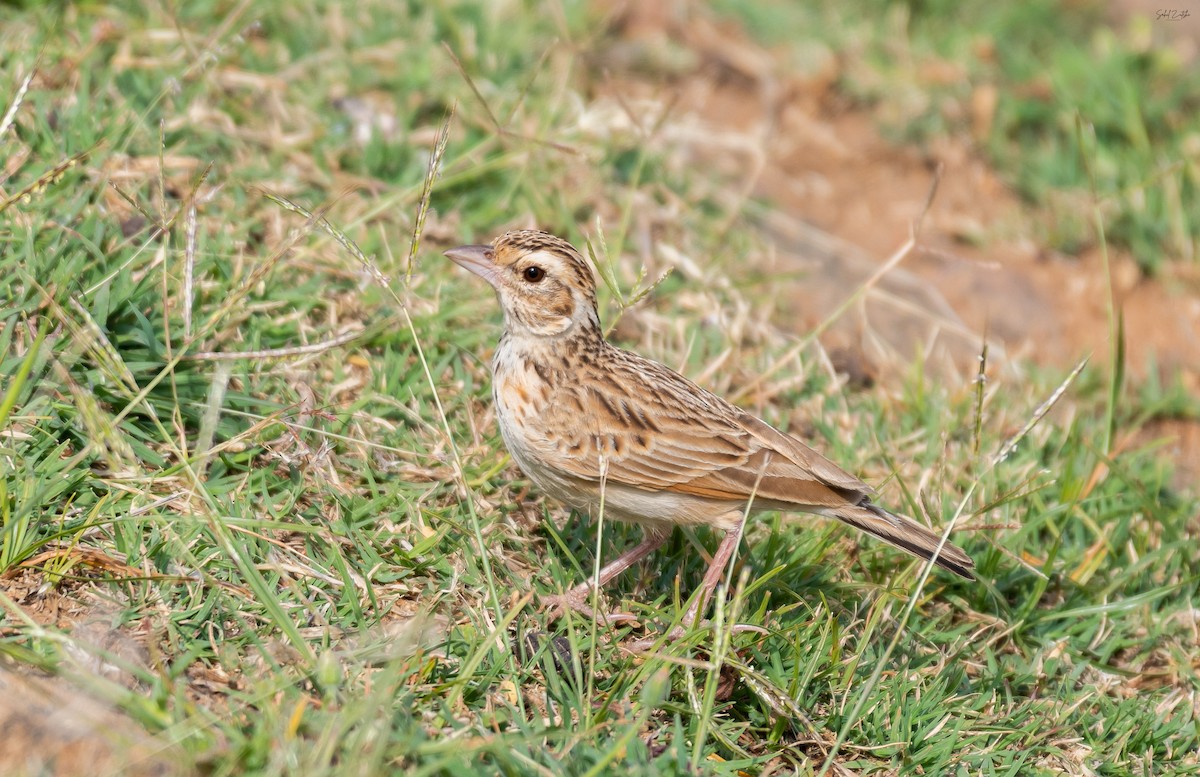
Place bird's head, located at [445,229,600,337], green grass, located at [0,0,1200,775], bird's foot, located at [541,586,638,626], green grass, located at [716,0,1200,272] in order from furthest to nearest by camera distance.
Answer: green grass, located at [716,0,1200,272], bird's head, located at [445,229,600,337], bird's foot, located at [541,586,638,626], green grass, located at [0,0,1200,775]

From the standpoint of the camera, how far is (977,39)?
10.0 metres

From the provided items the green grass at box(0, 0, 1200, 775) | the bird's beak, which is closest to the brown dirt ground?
the green grass at box(0, 0, 1200, 775)

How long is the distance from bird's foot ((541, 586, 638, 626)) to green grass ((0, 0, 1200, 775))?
0.06 meters

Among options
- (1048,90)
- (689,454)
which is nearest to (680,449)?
(689,454)

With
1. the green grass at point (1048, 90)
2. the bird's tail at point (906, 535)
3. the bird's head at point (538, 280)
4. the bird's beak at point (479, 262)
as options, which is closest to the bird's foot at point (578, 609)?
the bird's tail at point (906, 535)

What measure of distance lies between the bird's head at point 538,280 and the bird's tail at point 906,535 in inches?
52.8

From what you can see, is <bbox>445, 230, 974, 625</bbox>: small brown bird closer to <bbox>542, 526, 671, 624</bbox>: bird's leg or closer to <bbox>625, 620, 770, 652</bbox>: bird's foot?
<bbox>542, 526, 671, 624</bbox>: bird's leg

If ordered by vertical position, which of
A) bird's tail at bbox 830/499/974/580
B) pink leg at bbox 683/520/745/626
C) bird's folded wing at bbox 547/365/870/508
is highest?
bird's folded wing at bbox 547/365/870/508

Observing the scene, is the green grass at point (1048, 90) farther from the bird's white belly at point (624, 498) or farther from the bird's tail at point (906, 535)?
the bird's white belly at point (624, 498)

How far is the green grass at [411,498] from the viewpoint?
4086 mm

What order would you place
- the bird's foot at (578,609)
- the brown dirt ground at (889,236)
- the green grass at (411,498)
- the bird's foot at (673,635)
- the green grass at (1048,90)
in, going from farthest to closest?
the green grass at (1048,90) < the brown dirt ground at (889,236) < the bird's foot at (578,609) < the bird's foot at (673,635) < the green grass at (411,498)

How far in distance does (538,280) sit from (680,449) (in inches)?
35.9

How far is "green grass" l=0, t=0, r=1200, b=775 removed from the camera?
4.09 m

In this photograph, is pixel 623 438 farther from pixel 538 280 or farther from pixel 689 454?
pixel 538 280
